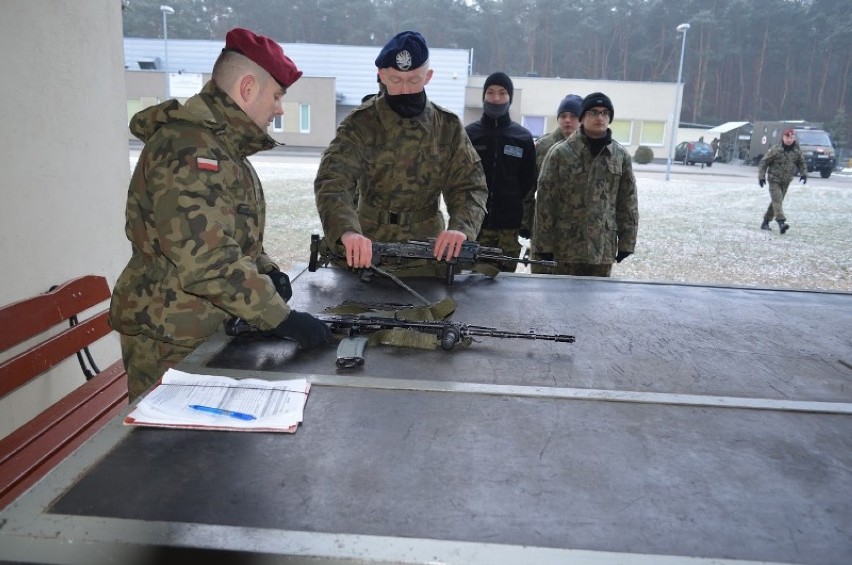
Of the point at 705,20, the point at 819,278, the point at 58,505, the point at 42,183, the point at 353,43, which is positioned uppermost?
the point at 705,20

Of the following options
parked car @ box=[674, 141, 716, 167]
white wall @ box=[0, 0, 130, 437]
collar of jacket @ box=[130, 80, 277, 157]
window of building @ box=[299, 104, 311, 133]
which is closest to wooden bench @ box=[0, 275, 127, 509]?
white wall @ box=[0, 0, 130, 437]

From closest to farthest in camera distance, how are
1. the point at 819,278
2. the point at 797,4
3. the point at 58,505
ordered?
the point at 58,505, the point at 819,278, the point at 797,4

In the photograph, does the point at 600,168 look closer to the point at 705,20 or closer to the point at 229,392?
the point at 229,392

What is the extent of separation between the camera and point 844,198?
53.7 ft

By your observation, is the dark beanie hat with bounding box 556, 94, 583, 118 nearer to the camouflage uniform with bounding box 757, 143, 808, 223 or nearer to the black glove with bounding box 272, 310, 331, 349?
the black glove with bounding box 272, 310, 331, 349

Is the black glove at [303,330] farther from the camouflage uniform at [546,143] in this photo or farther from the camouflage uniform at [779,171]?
the camouflage uniform at [779,171]

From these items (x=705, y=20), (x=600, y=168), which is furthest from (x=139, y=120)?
(x=705, y=20)

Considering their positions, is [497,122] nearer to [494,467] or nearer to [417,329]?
[417,329]

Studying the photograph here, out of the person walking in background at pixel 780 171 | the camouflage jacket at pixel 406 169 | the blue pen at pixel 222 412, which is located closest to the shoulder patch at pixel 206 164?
the blue pen at pixel 222 412

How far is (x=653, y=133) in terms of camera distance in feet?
114

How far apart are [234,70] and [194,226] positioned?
1.81ft

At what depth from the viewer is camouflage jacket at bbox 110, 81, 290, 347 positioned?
1.91 m

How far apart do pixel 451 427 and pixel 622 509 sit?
0.46 m

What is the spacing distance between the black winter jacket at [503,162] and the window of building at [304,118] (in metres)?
26.7
